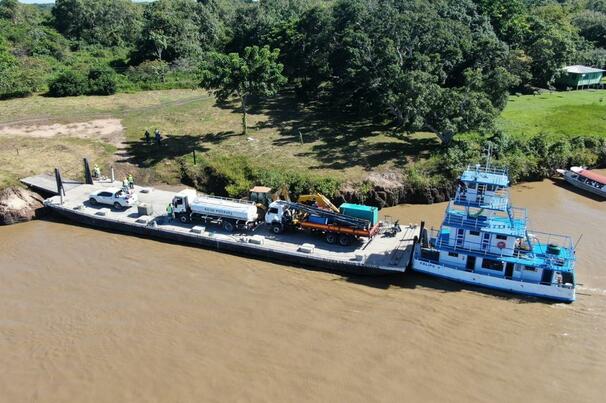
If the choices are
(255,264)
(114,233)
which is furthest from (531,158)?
(114,233)

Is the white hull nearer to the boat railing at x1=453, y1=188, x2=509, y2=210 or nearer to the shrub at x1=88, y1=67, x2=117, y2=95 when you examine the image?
the boat railing at x1=453, y1=188, x2=509, y2=210

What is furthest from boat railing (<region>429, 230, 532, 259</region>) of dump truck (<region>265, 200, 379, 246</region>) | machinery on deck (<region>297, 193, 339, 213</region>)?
machinery on deck (<region>297, 193, 339, 213</region>)

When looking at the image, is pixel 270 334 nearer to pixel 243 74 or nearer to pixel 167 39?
pixel 243 74

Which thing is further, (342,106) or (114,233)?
(342,106)

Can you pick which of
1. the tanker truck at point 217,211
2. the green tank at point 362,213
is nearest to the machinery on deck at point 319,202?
the green tank at point 362,213

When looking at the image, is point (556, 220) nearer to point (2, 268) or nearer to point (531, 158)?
point (531, 158)

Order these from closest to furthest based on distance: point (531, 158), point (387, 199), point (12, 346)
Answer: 1. point (12, 346)
2. point (387, 199)
3. point (531, 158)

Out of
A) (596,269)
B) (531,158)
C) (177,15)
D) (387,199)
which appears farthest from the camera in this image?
(177,15)
